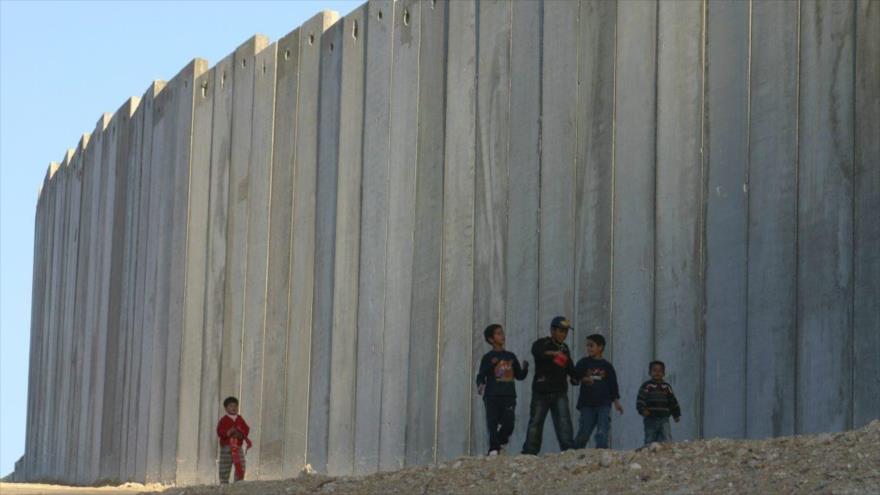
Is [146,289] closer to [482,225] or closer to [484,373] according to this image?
[482,225]

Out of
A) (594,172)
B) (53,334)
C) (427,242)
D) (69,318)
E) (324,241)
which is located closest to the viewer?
(594,172)

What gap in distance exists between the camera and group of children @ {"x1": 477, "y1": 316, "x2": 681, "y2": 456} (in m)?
11.2

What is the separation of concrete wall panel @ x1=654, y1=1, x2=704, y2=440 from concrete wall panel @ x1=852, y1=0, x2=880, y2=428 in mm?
1258

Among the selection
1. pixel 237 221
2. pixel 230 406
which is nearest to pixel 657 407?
pixel 230 406

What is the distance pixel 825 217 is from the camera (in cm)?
1070

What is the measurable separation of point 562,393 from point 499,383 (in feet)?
1.51

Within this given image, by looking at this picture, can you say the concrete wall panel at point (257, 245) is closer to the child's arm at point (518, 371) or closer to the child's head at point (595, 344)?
the child's arm at point (518, 371)

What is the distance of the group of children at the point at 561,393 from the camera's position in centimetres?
1120

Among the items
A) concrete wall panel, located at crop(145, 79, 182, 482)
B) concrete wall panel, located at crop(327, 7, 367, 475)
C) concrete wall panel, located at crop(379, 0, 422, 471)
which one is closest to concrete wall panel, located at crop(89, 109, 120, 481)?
concrete wall panel, located at crop(145, 79, 182, 482)

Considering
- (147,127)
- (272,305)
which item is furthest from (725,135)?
(147,127)

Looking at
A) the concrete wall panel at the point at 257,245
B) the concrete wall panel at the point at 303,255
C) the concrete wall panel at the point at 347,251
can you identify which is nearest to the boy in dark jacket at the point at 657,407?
the concrete wall panel at the point at 347,251

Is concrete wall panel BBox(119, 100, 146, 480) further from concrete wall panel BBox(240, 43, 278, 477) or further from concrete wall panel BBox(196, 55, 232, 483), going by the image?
concrete wall panel BBox(240, 43, 278, 477)

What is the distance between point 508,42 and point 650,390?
3617 millimetres

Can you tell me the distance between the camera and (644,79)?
1219cm
